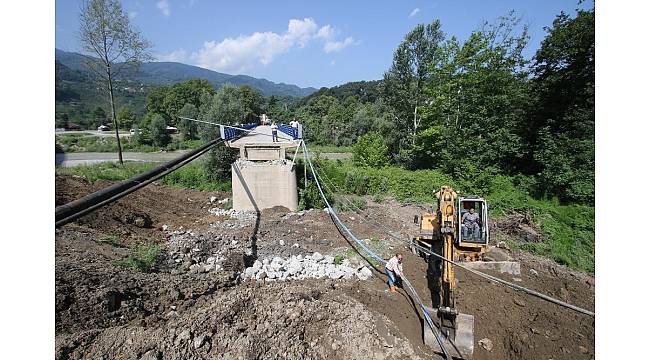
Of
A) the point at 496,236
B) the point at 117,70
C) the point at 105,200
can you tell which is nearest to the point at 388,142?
the point at 496,236

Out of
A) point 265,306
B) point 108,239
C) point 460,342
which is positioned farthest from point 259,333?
point 108,239

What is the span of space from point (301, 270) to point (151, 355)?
481 cm

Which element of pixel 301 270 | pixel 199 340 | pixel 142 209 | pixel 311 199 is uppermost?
pixel 311 199

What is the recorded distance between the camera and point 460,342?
22.2 ft

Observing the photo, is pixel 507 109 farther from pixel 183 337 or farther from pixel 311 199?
pixel 183 337

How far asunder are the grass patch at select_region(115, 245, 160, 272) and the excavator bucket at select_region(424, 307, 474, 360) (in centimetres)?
754

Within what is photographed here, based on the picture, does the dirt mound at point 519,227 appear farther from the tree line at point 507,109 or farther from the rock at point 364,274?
the rock at point 364,274

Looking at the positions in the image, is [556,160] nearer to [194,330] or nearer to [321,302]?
[321,302]

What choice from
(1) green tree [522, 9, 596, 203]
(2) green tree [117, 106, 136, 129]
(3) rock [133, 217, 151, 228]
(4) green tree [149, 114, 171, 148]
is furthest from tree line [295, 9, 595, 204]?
(2) green tree [117, 106, 136, 129]

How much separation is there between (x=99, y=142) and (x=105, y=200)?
4648 centimetres

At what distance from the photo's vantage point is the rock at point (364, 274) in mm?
9250

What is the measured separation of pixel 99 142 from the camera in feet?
136

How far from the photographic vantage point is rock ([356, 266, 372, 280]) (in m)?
9.25

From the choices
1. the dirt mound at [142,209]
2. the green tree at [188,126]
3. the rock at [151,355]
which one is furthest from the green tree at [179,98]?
the rock at [151,355]
